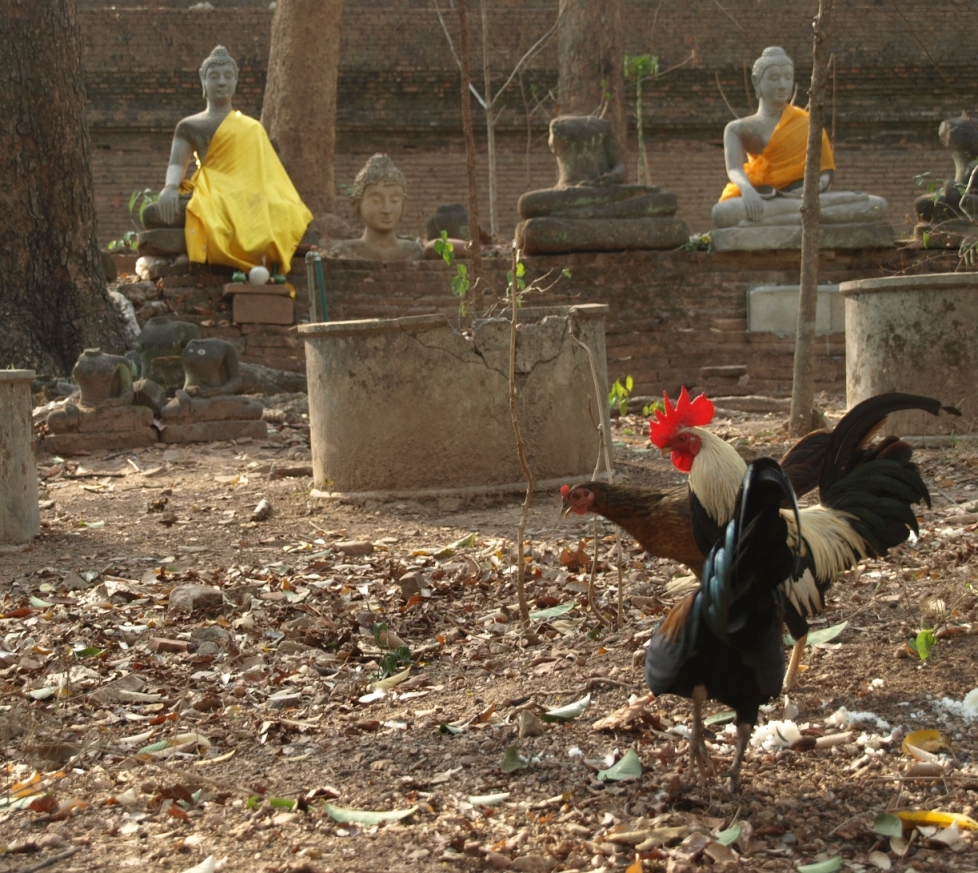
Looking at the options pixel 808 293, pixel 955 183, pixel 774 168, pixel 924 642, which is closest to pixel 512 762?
pixel 924 642

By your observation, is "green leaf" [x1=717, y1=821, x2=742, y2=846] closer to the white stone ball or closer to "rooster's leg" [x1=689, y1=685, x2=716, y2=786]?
"rooster's leg" [x1=689, y1=685, x2=716, y2=786]

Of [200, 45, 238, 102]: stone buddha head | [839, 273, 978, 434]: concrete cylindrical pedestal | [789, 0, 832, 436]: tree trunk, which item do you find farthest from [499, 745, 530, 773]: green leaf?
[200, 45, 238, 102]: stone buddha head

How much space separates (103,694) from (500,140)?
16814mm

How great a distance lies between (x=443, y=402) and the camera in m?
6.18

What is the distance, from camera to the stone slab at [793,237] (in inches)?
454

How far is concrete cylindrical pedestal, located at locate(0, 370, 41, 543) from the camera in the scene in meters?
5.59

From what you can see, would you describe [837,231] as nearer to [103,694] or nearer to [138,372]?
[138,372]

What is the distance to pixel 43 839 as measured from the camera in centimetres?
266

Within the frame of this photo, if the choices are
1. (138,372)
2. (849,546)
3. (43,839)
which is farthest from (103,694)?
(138,372)

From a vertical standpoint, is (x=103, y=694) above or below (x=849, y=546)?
below

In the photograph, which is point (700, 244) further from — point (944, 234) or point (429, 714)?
point (429, 714)

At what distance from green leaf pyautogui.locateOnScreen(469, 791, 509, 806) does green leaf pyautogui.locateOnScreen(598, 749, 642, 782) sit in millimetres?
261

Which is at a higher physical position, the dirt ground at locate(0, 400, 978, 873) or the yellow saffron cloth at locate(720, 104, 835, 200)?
the yellow saffron cloth at locate(720, 104, 835, 200)

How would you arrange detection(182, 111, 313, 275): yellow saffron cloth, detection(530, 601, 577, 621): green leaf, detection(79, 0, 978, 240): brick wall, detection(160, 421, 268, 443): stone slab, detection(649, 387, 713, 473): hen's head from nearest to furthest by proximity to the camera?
detection(649, 387, 713, 473): hen's head → detection(530, 601, 577, 621): green leaf → detection(160, 421, 268, 443): stone slab → detection(182, 111, 313, 275): yellow saffron cloth → detection(79, 0, 978, 240): brick wall
